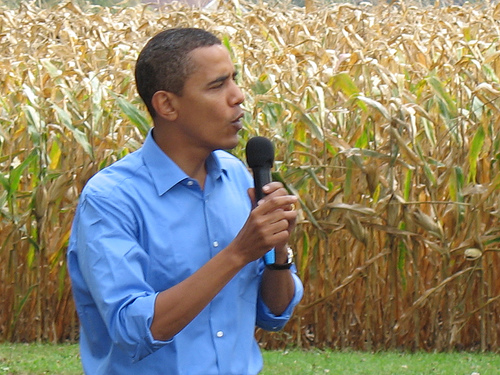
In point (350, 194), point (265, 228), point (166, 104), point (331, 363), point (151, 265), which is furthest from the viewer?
point (350, 194)

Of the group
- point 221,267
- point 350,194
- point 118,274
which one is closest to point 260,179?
point 221,267

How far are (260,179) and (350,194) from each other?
2.45 meters

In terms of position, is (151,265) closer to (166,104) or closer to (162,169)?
(162,169)

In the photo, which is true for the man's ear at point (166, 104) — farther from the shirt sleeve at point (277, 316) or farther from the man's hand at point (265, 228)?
the shirt sleeve at point (277, 316)

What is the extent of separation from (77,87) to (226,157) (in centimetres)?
298

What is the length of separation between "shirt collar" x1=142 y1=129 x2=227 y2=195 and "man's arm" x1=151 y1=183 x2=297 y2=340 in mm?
274

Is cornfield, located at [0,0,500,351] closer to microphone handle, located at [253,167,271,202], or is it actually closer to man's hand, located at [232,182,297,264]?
microphone handle, located at [253,167,271,202]

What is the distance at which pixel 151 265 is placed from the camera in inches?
81.6

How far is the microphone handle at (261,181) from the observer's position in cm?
215

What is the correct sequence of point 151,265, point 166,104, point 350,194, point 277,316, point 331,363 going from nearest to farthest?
point 151,265, point 166,104, point 277,316, point 331,363, point 350,194

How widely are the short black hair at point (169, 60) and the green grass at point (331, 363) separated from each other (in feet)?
8.00

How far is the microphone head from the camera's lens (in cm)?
225

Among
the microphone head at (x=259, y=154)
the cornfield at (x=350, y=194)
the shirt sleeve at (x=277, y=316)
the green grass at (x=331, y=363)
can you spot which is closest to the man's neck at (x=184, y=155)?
the microphone head at (x=259, y=154)

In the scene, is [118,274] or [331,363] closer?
[118,274]
